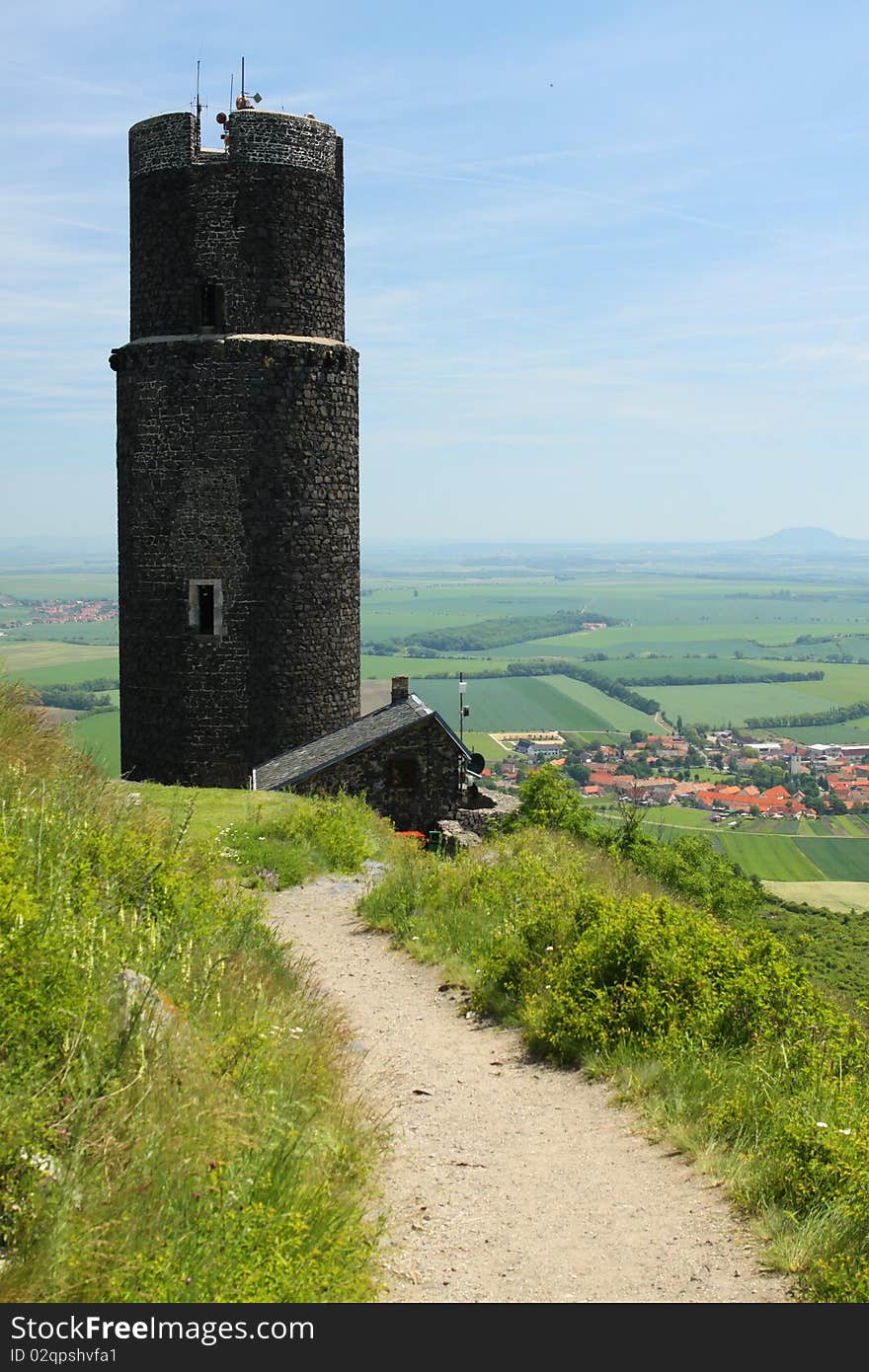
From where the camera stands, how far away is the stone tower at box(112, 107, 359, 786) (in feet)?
66.3

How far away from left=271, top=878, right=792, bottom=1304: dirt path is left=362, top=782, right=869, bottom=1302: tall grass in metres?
0.20

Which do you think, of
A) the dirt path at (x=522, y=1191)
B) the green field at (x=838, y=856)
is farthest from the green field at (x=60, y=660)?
the dirt path at (x=522, y=1191)

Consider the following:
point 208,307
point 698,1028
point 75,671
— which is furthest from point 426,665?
point 698,1028

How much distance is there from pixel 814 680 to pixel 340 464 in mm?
157584

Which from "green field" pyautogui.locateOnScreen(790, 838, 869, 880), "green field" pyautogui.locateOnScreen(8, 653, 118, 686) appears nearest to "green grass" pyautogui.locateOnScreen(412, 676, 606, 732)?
"green field" pyautogui.locateOnScreen(8, 653, 118, 686)

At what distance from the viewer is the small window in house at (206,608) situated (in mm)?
20766

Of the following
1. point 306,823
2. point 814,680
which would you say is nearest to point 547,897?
point 306,823

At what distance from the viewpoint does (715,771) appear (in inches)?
3782

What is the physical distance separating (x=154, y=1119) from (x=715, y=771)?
308 feet

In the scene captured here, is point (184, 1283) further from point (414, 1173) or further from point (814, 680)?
point (814, 680)

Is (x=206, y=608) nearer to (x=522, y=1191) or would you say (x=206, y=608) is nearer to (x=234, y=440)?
(x=234, y=440)

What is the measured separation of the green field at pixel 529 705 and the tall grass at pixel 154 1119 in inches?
3634

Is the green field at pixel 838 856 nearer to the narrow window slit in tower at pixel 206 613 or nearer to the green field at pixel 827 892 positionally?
the green field at pixel 827 892

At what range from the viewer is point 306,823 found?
1585cm
